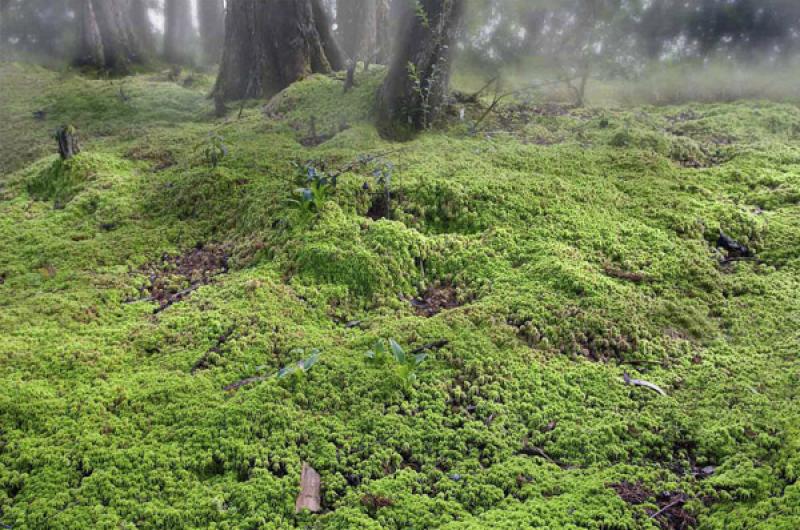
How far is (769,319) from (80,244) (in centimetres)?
536

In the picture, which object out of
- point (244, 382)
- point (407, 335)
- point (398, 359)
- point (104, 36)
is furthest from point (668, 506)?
point (104, 36)

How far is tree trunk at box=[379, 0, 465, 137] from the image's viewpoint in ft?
19.4

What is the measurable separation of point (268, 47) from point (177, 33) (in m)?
11.5

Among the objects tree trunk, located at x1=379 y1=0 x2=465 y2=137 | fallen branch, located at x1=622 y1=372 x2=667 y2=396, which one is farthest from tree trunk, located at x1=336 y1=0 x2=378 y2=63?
fallen branch, located at x1=622 y1=372 x2=667 y2=396

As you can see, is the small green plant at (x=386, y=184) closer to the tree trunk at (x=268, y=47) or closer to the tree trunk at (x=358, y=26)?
the tree trunk at (x=268, y=47)

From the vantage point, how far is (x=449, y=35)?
6.05 meters

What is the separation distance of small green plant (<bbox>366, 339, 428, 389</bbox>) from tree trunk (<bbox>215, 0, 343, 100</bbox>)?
22.0ft

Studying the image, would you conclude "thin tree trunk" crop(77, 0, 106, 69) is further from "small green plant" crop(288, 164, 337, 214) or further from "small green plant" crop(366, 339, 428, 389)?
"small green plant" crop(366, 339, 428, 389)

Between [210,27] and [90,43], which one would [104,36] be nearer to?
[90,43]

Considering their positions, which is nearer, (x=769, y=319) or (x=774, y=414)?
(x=774, y=414)

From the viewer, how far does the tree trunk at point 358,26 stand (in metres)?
12.6

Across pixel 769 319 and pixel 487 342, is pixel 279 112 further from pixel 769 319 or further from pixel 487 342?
pixel 769 319

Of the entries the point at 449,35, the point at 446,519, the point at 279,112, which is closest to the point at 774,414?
the point at 446,519

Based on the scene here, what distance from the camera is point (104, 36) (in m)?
12.9
